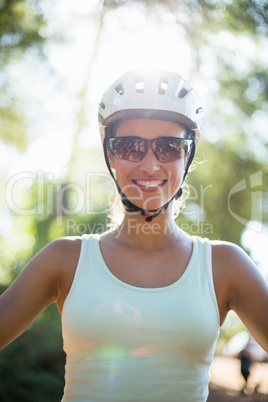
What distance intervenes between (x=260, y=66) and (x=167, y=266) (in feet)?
21.9

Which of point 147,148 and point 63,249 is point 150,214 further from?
point 63,249

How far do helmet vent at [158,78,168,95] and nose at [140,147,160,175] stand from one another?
1.46 feet

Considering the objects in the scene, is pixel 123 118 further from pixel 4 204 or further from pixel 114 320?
pixel 4 204

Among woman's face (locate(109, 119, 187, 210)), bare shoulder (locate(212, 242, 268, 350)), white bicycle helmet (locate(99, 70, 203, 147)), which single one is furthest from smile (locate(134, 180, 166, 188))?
bare shoulder (locate(212, 242, 268, 350))

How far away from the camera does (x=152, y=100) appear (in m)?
2.41

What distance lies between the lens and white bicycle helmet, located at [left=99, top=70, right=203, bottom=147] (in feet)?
7.83

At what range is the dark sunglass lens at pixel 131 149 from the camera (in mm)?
2250

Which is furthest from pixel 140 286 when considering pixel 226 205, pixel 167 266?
pixel 226 205

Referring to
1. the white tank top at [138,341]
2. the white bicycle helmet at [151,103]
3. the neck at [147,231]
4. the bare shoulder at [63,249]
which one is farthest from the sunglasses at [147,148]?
the white tank top at [138,341]

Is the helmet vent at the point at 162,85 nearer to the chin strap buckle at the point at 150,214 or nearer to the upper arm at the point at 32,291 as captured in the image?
the chin strap buckle at the point at 150,214

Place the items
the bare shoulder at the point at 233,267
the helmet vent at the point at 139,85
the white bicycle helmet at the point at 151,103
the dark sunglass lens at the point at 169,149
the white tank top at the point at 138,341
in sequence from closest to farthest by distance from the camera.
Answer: the white tank top at the point at 138,341 → the bare shoulder at the point at 233,267 → the dark sunglass lens at the point at 169,149 → the white bicycle helmet at the point at 151,103 → the helmet vent at the point at 139,85

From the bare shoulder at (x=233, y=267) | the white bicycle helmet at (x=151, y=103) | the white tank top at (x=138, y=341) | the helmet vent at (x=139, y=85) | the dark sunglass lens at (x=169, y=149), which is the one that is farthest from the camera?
the helmet vent at (x=139, y=85)

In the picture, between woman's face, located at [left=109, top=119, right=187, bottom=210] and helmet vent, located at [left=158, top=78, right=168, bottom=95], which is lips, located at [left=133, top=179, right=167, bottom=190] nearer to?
woman's face, located at [left=109, top=119, right=187, bottom=210]

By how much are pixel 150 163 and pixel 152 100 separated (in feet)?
1.18
